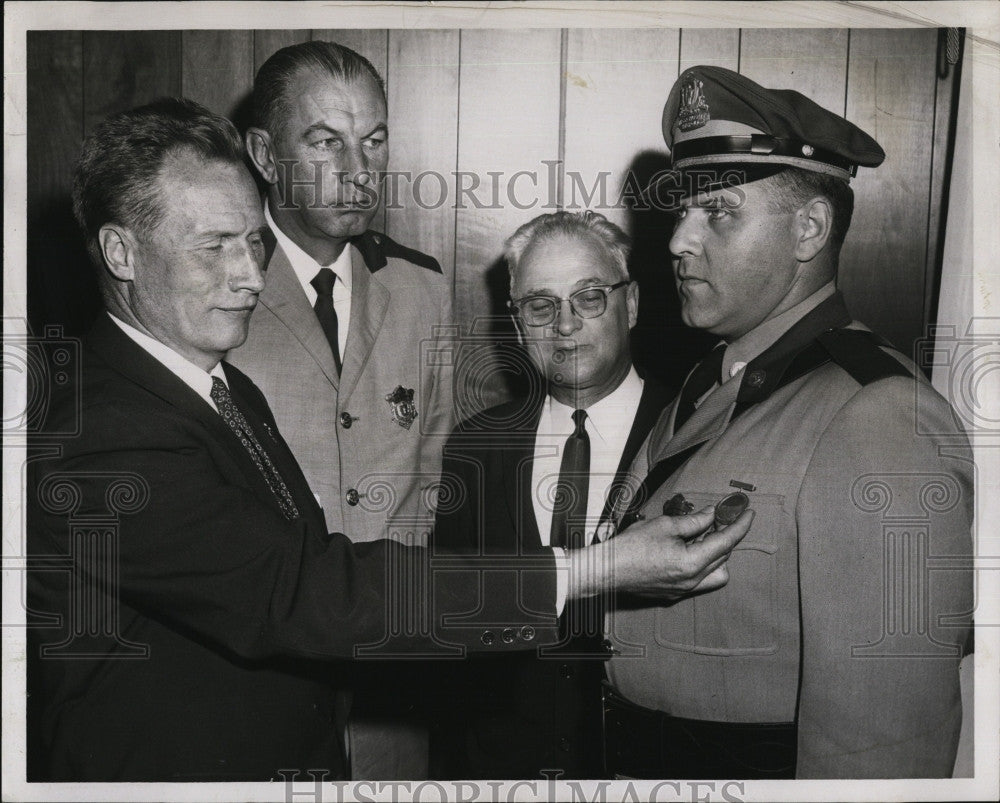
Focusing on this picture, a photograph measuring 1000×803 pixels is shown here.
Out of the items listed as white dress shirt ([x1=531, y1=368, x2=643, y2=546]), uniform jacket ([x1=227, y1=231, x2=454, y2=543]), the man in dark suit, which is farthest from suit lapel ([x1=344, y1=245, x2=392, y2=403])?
white dress shirt ([x1=531, y1=368, x2=643, y2=546])

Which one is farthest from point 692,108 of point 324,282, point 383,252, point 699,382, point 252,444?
point 252,444

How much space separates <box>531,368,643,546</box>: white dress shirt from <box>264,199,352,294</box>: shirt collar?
16.2 inches

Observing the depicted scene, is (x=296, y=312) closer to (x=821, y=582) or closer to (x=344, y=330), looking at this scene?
(x=344, y=330)

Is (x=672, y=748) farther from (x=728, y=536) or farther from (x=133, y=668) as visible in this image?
(x=133, y=668)

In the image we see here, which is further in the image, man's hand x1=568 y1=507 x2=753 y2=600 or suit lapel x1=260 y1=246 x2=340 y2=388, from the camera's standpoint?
suit lapel x1=260 y1=246 x2=340 y2=388

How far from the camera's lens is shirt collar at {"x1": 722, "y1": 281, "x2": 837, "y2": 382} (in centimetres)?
158

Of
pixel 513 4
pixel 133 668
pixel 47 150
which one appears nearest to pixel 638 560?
pixel 133 668

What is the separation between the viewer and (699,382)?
5.37ft

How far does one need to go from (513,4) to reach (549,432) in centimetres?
74

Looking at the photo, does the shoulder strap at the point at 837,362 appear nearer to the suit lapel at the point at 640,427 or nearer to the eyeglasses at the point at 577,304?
the suit lapel at the point at 640,427

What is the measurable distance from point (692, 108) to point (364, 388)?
715mm

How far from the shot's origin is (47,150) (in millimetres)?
1693

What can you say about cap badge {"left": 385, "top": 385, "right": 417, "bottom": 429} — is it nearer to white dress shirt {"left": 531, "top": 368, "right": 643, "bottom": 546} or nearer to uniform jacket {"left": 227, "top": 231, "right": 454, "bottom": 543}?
uniform jacket {"left": 227, "top": 231, "right": 454, "bottom": 543}

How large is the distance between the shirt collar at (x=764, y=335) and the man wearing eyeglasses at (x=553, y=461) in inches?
5.0
